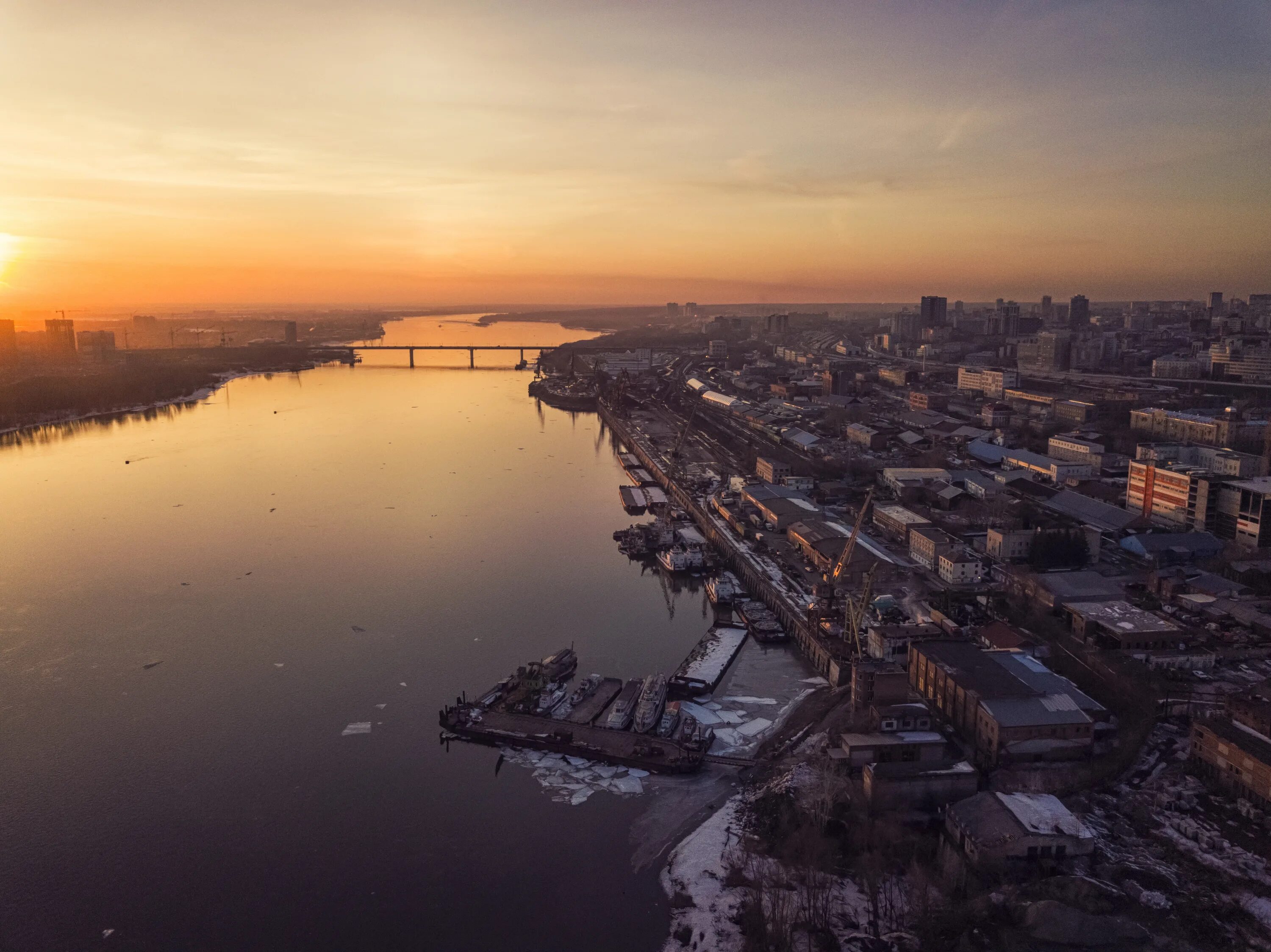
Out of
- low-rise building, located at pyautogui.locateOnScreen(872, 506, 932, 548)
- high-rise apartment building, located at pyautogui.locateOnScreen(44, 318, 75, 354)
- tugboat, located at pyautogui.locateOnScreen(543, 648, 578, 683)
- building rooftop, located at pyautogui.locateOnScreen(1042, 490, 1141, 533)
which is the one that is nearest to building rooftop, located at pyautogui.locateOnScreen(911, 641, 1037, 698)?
tugboat, located at pyautogui.locateOnScreen(543, 648, 578, 683)

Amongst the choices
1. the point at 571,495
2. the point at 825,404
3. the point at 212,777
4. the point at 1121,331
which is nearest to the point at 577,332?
the point at 1121,331

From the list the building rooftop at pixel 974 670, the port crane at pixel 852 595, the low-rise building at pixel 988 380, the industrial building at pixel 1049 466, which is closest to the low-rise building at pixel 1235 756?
the building rooftop at pixel 974 670

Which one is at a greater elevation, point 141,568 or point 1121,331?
point 1121,331

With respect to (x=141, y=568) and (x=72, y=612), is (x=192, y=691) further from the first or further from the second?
(x=141, y=568)

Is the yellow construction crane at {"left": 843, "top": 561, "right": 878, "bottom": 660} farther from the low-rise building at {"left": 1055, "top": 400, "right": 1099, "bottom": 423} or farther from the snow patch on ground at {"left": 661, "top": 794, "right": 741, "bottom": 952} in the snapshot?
the low-rise building at {"left": 1055, "top": 400, "right": 1099, "bottom": 423}

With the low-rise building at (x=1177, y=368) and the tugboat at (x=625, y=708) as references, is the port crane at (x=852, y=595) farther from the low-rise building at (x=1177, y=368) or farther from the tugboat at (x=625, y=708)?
the low-rise building at (x=1177, y=368)

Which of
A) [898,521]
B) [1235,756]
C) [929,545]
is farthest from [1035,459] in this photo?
[1235,756]
